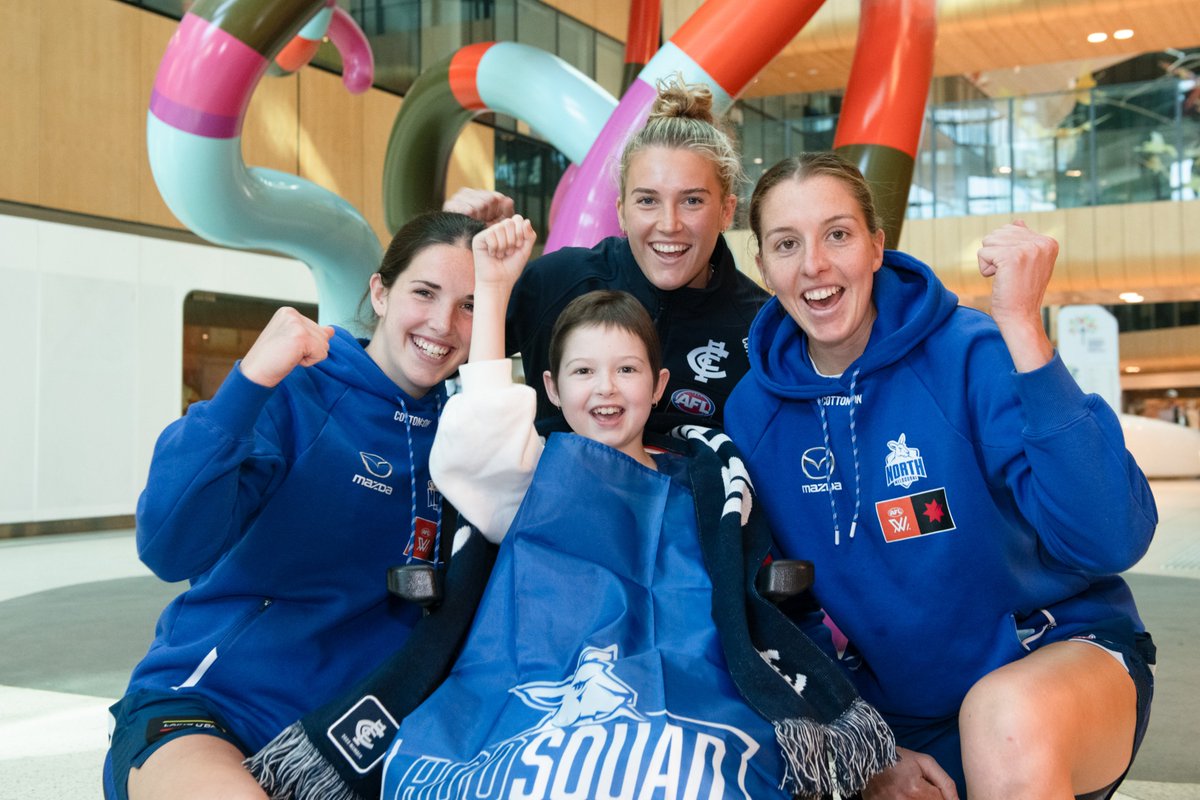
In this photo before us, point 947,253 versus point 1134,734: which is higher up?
point 947,253

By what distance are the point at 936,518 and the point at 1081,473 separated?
0.87 ft

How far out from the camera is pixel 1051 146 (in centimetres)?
1244

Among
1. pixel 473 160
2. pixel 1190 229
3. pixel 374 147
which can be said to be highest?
pixel 473 160

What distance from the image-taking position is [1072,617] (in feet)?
5.85

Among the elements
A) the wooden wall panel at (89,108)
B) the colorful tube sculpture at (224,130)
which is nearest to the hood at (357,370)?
the colorful tube sculpture at (224,130)

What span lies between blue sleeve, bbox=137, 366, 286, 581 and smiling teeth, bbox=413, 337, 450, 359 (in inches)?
14.8

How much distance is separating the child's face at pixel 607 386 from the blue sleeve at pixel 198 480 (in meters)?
0.57

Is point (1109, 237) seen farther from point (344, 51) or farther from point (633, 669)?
point (633, 669)

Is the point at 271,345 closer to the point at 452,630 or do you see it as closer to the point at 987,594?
the point at 452,630

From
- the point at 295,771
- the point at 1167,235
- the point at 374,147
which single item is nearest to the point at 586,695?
the point at 295,771

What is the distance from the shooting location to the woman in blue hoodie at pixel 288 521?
1645 mm

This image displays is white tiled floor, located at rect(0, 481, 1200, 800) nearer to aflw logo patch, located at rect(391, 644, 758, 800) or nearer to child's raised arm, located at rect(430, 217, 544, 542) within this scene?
child's raised arm, located at rect(430, 217, 544, 542)

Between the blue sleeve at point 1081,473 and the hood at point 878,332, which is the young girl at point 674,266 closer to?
the hood at point 878,332

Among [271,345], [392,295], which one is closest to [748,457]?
[392,295]
